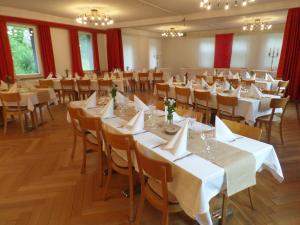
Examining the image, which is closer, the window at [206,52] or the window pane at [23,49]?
the window pane at [23,49]

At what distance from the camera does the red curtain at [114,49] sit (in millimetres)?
9250

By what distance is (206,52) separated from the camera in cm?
1153

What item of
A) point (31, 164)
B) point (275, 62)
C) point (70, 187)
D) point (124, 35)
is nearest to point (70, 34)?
point (124, 35)

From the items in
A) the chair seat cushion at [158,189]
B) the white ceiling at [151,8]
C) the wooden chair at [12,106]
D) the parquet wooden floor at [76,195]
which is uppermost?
the white ceiling at [151,8]

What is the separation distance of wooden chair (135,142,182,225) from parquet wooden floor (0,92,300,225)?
1.44ft

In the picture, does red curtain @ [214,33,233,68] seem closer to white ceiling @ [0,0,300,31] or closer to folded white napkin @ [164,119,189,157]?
white ceiling @ [0,0,300,31]

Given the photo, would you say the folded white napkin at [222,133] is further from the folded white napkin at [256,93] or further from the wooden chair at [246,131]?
the folded white napkin at [256,93]

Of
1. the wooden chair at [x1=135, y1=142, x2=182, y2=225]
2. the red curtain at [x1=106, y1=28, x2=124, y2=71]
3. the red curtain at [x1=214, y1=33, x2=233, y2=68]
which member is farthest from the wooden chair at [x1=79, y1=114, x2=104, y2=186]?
the red curtain at [x1=214, y1=33, x2=233, y2=68]

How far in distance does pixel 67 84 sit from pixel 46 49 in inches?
89.0

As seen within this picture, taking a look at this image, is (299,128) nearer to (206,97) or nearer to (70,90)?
(206,97)

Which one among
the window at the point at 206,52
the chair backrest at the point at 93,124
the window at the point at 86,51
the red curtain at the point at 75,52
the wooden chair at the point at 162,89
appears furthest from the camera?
the window at the point at 206,52

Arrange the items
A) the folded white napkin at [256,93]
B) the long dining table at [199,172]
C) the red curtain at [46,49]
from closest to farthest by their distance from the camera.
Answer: the long dining table at [199,172] < the folded white napkin at [256,93] < the red curtain at [46,49]

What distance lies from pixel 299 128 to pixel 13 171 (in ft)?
16.3

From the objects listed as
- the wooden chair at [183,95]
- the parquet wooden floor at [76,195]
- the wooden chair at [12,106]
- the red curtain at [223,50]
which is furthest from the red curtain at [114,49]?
the parquet wooden floor at [76,195]
